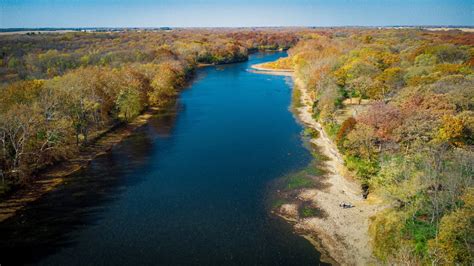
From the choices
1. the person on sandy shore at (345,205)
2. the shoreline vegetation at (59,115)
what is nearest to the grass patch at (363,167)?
the person on sandy shore at (345,205)

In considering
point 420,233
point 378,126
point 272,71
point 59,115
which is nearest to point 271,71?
point 272,71

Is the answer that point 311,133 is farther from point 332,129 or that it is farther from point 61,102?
point 61,102

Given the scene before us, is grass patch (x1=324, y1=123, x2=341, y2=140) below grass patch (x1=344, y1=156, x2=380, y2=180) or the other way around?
the other way around

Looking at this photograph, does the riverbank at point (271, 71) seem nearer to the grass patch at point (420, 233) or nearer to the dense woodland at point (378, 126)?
the dense woodland at point (378, 126)

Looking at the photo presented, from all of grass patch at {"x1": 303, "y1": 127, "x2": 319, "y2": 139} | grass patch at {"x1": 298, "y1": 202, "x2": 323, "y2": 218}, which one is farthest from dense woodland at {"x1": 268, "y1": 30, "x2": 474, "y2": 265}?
grass patch at {"x1": 298, "y1": 202, "x2": 323, "y2": 218}

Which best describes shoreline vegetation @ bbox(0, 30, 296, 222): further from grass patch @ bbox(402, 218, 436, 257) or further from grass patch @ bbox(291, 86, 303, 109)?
grass patch @ bbox(402, 218, 436, 257)
